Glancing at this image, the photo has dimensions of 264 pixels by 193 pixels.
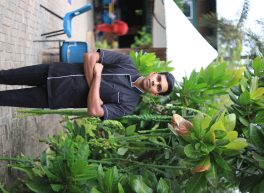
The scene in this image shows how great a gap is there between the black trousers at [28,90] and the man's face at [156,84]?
0.85 metres

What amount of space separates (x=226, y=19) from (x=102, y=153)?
15.5 ft

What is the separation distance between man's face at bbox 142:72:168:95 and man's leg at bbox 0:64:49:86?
85 cm

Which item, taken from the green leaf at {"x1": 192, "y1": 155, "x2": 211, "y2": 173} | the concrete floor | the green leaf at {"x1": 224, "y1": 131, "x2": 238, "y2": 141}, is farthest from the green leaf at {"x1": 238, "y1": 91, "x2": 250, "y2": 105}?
the concrete floor

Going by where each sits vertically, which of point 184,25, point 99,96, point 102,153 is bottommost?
point 102,153

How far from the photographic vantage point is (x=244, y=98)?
3.13m

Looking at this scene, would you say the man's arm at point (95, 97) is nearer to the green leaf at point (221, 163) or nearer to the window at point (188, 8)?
the green leaf at point (221, 163)

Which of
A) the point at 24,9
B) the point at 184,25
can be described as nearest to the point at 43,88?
the point at 24,9

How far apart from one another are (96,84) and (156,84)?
461 millimetres

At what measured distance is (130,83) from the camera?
3318 mm

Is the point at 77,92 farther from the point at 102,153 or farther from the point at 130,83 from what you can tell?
the point at 102,153

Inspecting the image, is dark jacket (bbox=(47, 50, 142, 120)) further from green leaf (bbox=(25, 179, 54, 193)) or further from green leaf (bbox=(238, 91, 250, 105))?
green leaf (bbox=(238, 91, 250, 105))

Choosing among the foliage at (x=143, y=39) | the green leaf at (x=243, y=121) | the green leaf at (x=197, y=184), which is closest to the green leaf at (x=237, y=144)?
the green leaf at (x=197, y=184)

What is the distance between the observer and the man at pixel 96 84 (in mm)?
3211

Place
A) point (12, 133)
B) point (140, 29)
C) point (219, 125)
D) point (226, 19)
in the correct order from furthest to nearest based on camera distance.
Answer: point (140, 29), point (226, 19), point (12, 133), point (219, 125)
